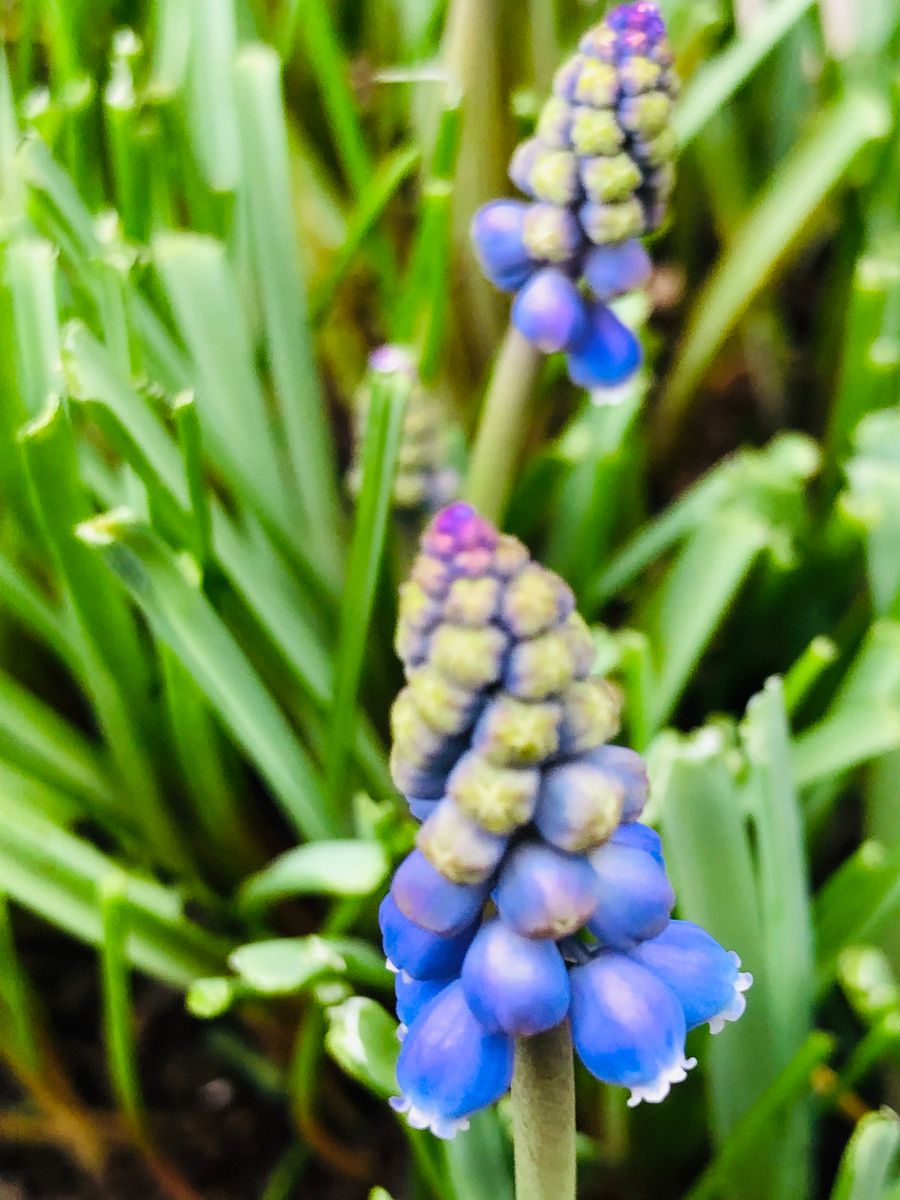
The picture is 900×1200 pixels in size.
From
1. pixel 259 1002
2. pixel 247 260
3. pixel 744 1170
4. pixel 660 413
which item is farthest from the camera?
pixel 660 413

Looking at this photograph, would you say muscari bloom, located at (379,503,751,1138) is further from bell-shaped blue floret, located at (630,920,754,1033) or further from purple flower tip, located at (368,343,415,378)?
purple flower tip, located at (368,343,415,378)

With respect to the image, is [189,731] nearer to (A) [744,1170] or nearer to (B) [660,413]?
(A) [744,1170]

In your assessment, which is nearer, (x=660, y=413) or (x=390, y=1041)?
(x=390, y=1041)

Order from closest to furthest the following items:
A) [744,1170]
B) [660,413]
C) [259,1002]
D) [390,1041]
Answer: [390,1041]
[744,1170]
[259,1002]
[660,413]

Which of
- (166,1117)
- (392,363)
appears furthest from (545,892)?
(166,1117)

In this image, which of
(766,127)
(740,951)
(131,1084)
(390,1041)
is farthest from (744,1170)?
(766,127)

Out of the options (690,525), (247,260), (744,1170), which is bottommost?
(744,1170)

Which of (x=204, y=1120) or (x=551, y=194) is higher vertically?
(x=551, y=194)
